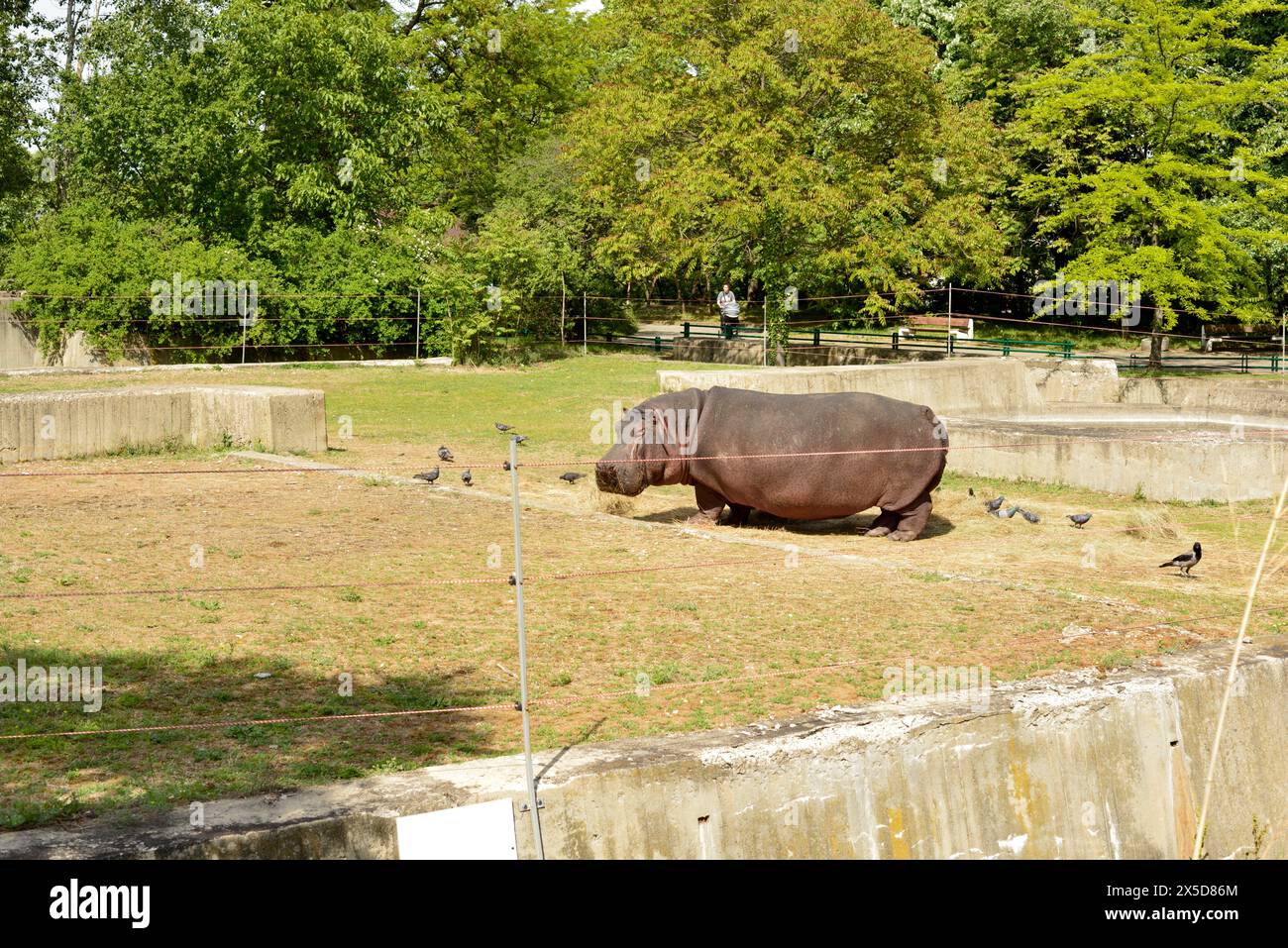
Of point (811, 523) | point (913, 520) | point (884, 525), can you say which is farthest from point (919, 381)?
point (913, 520)

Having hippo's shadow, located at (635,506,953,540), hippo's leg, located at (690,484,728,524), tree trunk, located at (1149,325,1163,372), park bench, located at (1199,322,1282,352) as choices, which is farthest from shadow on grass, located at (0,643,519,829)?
park bench, located at (1199,322,1282,352)

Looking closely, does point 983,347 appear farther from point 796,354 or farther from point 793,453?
point 793,453

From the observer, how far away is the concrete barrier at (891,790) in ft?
21.4

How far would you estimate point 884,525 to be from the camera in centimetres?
1648

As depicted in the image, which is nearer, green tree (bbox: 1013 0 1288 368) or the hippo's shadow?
the hippo's shadow

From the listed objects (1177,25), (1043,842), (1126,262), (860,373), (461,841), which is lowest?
(1043,842)

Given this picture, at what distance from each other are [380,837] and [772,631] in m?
5.52

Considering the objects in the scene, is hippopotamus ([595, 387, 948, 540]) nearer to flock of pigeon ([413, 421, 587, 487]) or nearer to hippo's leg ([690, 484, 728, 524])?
hippo's leg ([690, 484, 728, 524])

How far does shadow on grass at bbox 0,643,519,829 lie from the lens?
7387 mm

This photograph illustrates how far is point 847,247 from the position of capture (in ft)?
107

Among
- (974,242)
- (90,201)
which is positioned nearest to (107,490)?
(90,201)

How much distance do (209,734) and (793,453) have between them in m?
8.65

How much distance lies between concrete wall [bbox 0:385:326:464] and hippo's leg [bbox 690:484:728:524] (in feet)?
21.2

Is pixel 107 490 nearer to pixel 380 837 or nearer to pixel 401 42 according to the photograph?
pixel 380 837
